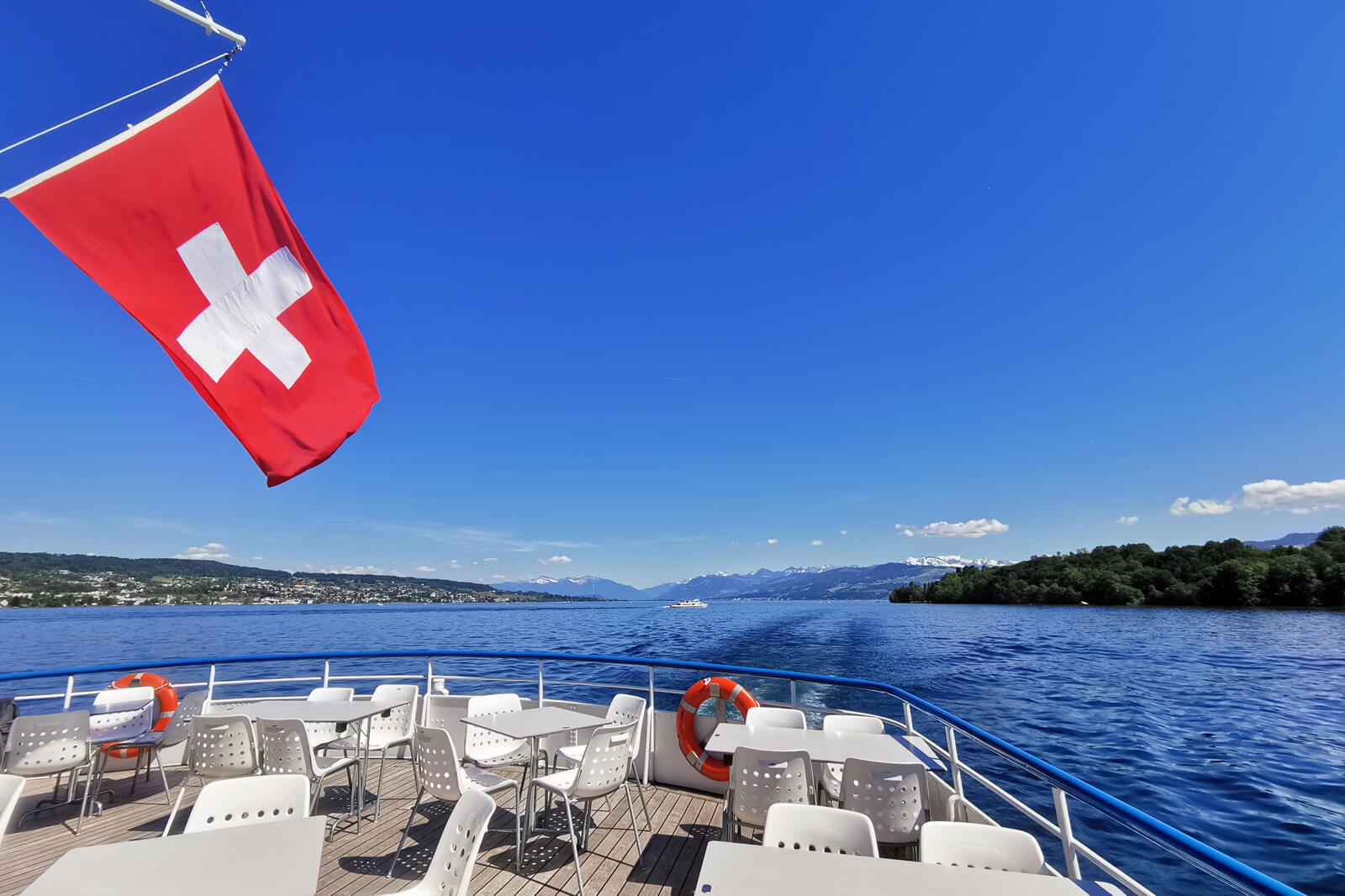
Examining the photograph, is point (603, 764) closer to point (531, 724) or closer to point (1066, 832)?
point (531, 724)

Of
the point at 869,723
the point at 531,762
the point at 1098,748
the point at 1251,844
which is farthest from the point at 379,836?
the point at 1098,748

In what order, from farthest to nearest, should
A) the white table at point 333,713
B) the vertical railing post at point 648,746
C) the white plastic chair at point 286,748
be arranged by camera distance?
the vertical railing post at point 648,746
the white table at point 333,713
the white plastic chair at point 286,748

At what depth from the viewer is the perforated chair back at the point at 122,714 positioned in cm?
Answer: 437

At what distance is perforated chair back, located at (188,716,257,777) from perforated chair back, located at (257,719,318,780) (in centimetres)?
12

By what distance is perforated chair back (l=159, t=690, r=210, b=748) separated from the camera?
4.30m

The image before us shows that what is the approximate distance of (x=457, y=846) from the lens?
6.40 feet

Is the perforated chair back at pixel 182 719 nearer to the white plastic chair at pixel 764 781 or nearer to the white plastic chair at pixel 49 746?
the white plastic chair at pixel 49 746

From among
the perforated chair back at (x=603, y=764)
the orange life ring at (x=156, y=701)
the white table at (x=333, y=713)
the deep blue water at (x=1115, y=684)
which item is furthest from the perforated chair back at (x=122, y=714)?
the deep blue water at (x=1115, y=684)

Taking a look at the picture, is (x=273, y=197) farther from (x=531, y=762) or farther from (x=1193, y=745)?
(x=1193, y=745)

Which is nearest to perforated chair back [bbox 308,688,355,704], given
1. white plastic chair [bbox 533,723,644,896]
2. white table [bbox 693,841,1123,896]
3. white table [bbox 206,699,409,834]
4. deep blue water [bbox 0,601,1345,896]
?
white table [bbox 206,699,409,834]

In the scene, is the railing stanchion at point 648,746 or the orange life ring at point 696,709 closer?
the orange life ring at point 696,709

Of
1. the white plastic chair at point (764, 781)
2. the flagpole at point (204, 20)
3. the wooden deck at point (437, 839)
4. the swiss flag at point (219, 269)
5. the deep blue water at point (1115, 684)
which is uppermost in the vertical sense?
the flagpole at point (204, 20)

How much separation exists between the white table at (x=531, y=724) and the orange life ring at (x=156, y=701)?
263cm

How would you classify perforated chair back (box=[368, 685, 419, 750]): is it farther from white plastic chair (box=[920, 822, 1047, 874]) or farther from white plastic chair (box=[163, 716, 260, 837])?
white plastic chair (box=[920, 822, 1047, 874])
